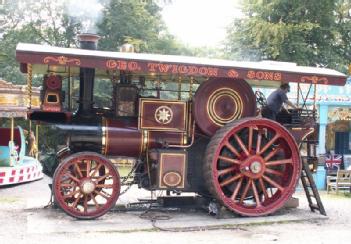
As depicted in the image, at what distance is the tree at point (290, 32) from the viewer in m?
22.5

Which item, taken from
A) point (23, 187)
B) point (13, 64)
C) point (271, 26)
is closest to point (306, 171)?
point (23, 187)

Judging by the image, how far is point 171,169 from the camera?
8234 millimetres

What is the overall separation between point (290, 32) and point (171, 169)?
613 inches

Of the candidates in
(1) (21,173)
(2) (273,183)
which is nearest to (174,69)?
(2) (273,183)

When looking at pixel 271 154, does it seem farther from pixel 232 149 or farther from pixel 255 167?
pixel 232 149

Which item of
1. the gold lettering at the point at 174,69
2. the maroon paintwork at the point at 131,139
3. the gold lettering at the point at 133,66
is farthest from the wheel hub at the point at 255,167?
the gold lettering at the point at 133,66

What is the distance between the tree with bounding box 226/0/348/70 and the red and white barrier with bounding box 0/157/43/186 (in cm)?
1142

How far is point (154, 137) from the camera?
845 cm

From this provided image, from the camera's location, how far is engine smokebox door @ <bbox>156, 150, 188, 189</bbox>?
8.18 m

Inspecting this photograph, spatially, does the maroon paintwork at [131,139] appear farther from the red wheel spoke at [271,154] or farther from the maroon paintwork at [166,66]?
the red wheel spoke at [271,154]

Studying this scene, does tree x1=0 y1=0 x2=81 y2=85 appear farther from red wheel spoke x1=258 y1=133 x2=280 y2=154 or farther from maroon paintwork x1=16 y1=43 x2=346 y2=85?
red wheel spoke x1=258 y1=133 x2=280 y2=154

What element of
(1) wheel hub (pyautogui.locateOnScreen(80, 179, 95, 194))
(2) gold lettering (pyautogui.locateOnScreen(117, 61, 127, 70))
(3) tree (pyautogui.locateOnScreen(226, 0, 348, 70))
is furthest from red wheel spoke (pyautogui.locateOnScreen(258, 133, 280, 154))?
(3) tree (pyautogui.locateOnScreen(226, 0, 348, 70))

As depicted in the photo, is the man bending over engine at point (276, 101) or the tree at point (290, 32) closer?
the man bending over engine at point (276, 101)

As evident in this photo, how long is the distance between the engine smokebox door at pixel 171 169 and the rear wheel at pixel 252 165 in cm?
37
